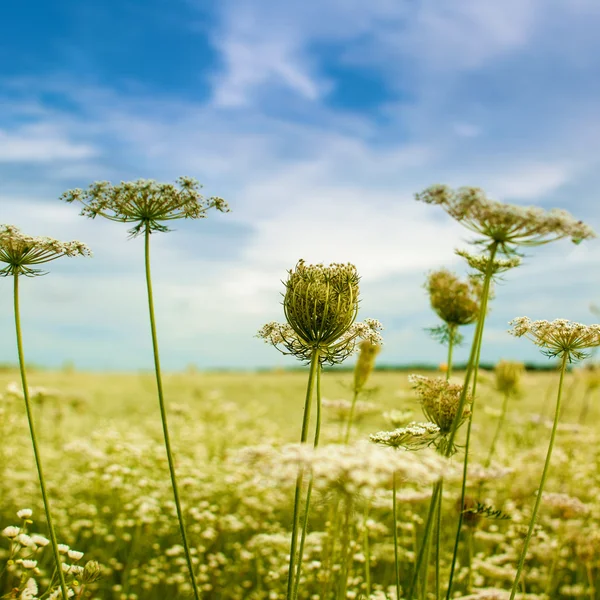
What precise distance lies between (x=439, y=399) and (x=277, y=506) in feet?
20.4

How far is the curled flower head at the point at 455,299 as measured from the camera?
19.4 ft

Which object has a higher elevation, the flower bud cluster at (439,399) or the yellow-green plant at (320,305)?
the yellow-green plant at (320,305)

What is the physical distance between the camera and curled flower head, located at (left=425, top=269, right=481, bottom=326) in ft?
19.4

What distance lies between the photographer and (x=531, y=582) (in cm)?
875

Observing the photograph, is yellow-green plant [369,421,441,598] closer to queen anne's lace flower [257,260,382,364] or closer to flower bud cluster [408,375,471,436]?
flower bud cluster [408,375,471,436]

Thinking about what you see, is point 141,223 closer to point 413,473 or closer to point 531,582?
point 413,473

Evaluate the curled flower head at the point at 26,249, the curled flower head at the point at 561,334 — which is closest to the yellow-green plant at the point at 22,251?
the curled flower head at the point at 26,249

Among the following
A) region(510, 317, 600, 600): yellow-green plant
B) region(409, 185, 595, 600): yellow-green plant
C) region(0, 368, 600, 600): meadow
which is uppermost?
region(409, 185, 595, 600): yellow-green plant

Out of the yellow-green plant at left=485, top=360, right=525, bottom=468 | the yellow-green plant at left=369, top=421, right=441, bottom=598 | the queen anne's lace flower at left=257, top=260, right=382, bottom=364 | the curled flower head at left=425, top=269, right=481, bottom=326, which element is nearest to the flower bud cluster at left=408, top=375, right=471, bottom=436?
the yellow-green plant at left=369, top=421, right=441, bottom=598

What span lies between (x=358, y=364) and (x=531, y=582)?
5.05 m

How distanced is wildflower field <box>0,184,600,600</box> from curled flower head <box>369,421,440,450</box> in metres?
0.02

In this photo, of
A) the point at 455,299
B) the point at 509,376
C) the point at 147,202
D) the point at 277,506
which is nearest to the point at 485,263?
the point at 455,299

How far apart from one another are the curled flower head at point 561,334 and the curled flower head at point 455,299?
4.87 ft

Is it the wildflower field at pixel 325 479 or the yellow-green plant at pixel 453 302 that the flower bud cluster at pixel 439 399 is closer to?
the wildflower field at pixel 325 479
